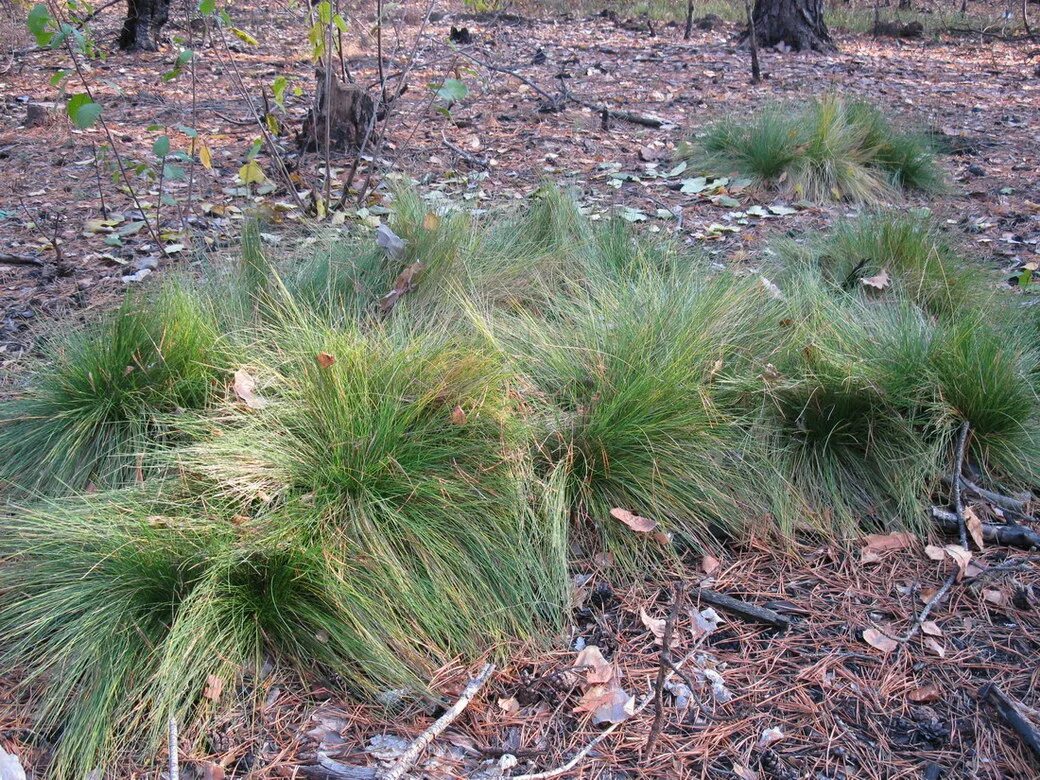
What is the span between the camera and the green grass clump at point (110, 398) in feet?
8.46

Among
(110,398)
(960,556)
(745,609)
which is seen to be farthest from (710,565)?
(110,398)

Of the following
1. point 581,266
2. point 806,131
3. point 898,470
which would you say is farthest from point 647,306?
point 806,131

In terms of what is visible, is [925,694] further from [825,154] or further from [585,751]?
[825,154]

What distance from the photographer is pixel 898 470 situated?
2.63 m

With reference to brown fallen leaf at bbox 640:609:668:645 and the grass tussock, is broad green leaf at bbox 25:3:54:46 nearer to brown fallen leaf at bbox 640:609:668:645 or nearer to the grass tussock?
the grass tussock

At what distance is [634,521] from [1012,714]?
1010 millimetres

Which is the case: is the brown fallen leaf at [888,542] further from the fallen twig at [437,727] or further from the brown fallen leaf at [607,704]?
the fallen twig at [437,727]

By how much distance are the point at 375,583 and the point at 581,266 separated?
201 centimetres

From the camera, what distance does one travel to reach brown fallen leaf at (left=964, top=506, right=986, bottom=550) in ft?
8.19

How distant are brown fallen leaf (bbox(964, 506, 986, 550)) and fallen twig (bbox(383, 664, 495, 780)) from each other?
149cm

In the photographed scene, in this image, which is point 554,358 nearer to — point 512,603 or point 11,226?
point 512,603

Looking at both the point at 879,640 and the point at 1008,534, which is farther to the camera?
the point at 1008,534

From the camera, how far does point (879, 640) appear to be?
7.22ft

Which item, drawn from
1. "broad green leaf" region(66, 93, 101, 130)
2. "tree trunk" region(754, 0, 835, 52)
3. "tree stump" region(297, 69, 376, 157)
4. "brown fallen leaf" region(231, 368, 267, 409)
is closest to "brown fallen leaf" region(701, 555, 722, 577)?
"brown fallen leaf" region(231, 368, 267, 409)
